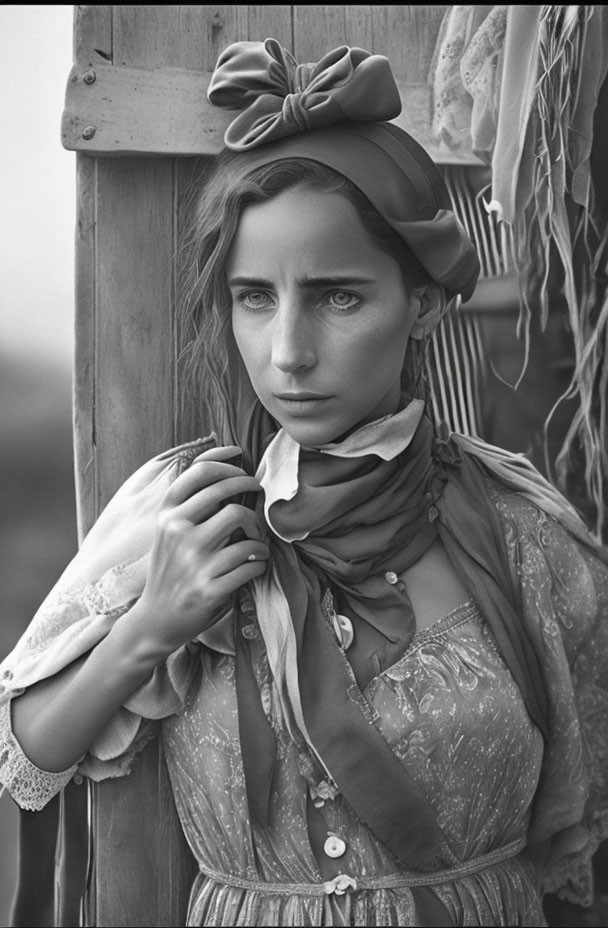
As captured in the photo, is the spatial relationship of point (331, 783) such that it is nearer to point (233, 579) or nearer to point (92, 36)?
point (233, 579)

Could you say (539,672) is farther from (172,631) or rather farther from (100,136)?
(100,136)

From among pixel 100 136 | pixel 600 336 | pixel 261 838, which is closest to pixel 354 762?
pixel 261 838

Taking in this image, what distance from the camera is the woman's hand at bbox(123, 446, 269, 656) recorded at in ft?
4.40

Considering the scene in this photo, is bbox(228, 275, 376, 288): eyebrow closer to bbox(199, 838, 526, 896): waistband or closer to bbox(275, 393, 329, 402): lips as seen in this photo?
bbox(275, 393, 329, 402): lips

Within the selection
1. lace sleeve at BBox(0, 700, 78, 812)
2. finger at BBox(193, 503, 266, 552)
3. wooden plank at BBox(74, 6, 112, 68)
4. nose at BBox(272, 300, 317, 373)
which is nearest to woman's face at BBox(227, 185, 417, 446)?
nose at BBox(272, 300, 317, 373)

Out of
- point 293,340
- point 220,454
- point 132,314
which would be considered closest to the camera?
point 293,340

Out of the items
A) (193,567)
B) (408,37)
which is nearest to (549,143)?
(408,37)

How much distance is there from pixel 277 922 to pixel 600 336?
0.92 m

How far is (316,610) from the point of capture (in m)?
1.37

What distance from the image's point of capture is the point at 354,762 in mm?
1319

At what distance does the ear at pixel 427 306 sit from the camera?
4.66 ft

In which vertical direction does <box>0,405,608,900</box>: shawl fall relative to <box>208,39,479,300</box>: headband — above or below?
below

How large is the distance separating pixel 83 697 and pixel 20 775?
0.13 metres

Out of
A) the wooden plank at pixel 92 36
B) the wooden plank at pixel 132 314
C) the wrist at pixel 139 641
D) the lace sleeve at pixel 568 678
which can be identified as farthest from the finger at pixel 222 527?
the wooden plank at pixel 92 36
